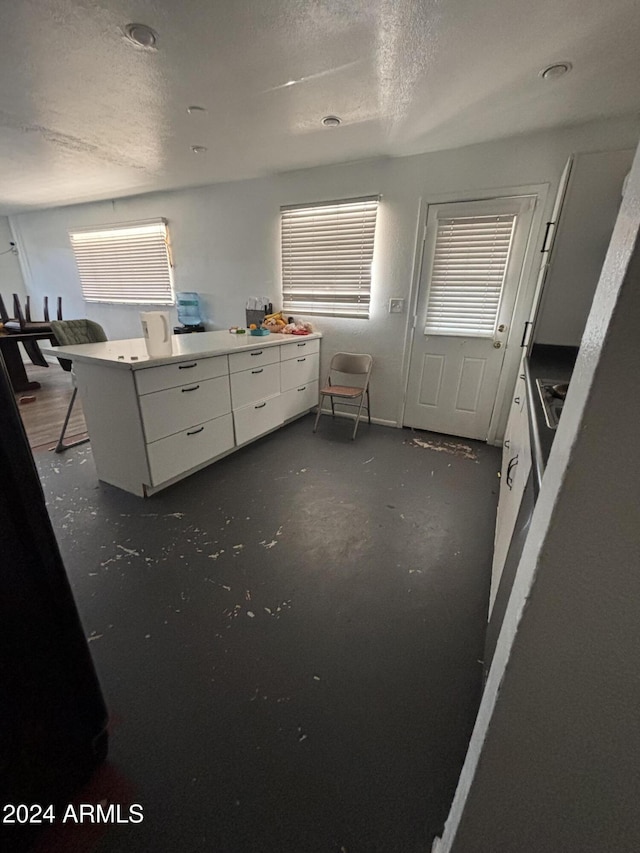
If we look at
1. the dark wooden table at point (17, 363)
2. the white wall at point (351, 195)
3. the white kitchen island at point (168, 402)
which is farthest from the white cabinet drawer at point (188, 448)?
the dark wooden table at point (17, 363)

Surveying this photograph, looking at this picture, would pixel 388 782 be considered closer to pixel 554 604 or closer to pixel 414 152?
pixel 554 604

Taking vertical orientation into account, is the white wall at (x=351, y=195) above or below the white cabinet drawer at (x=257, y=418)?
above

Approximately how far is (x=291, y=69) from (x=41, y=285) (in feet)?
20.8

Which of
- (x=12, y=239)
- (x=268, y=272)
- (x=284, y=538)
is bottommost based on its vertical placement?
(x=284, y=538)

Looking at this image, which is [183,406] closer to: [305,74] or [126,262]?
[305,74]

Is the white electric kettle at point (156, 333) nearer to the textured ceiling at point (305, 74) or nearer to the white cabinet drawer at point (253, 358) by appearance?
the white cabinet drawer at point (253, 358)

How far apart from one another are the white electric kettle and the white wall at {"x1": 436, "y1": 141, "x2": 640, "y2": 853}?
215cm

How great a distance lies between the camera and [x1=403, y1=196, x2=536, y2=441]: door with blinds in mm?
2678

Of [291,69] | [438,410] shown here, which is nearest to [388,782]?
[438,410]

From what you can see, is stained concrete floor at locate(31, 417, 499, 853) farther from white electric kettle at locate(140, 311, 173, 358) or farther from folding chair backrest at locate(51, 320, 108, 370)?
folding chair backrest at locate(51, 320, 108, 370)

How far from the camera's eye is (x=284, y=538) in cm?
186

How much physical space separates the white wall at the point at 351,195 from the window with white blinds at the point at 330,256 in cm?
10

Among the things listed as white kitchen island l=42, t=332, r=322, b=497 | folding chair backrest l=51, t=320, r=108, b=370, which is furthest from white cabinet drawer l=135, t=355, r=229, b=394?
folding chair backrest l=51, t=320, r=108, b=370

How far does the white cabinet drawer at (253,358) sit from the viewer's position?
2.58m
